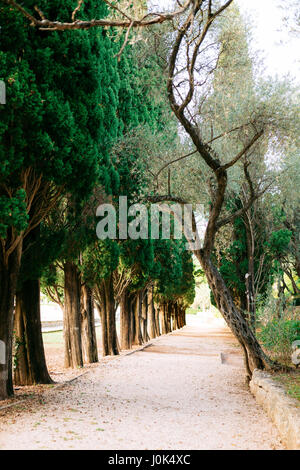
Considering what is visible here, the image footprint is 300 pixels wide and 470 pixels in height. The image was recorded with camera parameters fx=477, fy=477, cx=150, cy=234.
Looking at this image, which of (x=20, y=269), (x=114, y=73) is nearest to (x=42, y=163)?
(x=20, y=269)

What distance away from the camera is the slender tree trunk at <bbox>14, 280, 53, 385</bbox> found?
32.4 feet

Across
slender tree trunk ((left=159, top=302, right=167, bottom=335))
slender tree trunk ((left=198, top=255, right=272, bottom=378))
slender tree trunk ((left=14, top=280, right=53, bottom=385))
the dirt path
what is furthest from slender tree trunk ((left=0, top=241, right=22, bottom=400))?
slender tree trunk ((left=159, top=302, right=167, bottom=335))

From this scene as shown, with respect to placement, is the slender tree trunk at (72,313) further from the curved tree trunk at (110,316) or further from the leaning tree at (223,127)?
the leaning tree at (223,127)

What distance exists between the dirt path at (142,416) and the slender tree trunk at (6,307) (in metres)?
0.73

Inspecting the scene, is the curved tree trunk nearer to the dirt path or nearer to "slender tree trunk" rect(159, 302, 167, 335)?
the dirt path

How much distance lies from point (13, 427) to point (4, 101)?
4391 mm

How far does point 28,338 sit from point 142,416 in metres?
3.68

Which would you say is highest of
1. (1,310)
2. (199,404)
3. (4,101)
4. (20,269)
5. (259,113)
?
(259,113)

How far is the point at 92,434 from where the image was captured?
5.91 m

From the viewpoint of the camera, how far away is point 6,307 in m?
8.08

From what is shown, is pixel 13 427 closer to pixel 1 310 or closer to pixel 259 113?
pixel 1 310

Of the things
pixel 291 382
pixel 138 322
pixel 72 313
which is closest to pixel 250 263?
pixel 138 322

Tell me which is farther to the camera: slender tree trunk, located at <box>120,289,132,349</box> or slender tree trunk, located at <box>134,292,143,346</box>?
slender tree trunk, located at <box>134,292,143,346</box>

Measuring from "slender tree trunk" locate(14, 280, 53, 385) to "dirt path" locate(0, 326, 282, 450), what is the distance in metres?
0.82
